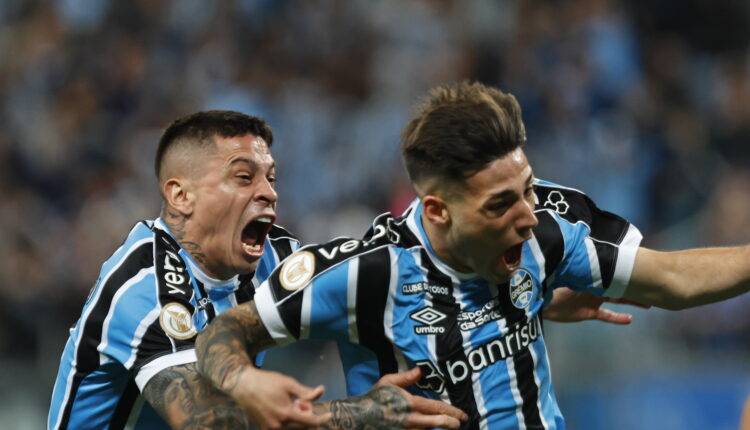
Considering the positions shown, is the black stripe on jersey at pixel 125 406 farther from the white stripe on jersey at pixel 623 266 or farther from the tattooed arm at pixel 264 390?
the white stripe on jersey at pixel 623 266

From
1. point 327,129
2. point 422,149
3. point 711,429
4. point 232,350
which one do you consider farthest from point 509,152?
point 327,129

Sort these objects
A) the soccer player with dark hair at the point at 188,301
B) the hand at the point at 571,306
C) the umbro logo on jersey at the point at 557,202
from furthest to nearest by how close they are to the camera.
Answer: the hand at the point at 571,306, the umbro logo on jersey at the point at 557,202, the soccer player with dark hair at the point at 188,301

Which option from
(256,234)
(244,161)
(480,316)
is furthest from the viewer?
(256,234)

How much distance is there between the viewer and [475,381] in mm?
4062

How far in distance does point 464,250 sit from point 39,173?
706 centimetres

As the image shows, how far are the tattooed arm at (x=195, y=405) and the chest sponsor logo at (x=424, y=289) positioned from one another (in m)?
0.66

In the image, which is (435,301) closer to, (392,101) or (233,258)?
(233,258)

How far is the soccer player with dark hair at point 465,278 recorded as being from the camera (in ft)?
13.0

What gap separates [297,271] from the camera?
3994mm

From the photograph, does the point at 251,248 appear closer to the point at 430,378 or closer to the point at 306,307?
the point at 306,307

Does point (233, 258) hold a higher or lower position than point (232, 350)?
higher

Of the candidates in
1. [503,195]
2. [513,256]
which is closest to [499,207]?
[503,195]

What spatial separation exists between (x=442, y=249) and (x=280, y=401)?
0.79m

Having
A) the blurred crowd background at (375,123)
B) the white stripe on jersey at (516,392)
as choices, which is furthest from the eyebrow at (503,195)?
the blurred crowd background at (375,123)
